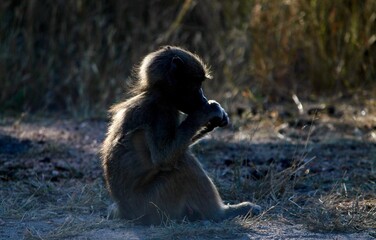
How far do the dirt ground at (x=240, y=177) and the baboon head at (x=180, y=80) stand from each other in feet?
2.82

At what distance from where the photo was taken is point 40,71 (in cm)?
1116

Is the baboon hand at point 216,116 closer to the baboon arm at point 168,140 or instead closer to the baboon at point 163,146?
the baboon at point 163,146

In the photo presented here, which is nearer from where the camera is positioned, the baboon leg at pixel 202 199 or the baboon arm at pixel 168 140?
the baboon arm at pixel 168 140

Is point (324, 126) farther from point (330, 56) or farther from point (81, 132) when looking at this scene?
point (81, 132)

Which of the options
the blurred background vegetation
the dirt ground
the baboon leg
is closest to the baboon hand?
the baboon leg

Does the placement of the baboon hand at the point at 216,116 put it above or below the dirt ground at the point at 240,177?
above

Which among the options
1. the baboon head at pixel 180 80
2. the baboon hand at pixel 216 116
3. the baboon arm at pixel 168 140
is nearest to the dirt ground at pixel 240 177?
the baboon arm at pixel 168 140

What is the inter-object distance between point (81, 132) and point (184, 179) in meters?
3.66

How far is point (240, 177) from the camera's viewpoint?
6.90 metres

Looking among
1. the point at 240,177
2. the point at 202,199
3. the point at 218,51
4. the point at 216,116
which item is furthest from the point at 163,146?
the point at 218,51

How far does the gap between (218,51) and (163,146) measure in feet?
20.9

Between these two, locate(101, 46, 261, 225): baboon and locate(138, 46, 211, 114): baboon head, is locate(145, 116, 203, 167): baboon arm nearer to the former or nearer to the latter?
locate(101, 46, 261, 225): baboon

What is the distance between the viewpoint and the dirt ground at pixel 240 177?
552 cm

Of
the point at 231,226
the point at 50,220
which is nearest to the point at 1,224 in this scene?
the point at 50,220
